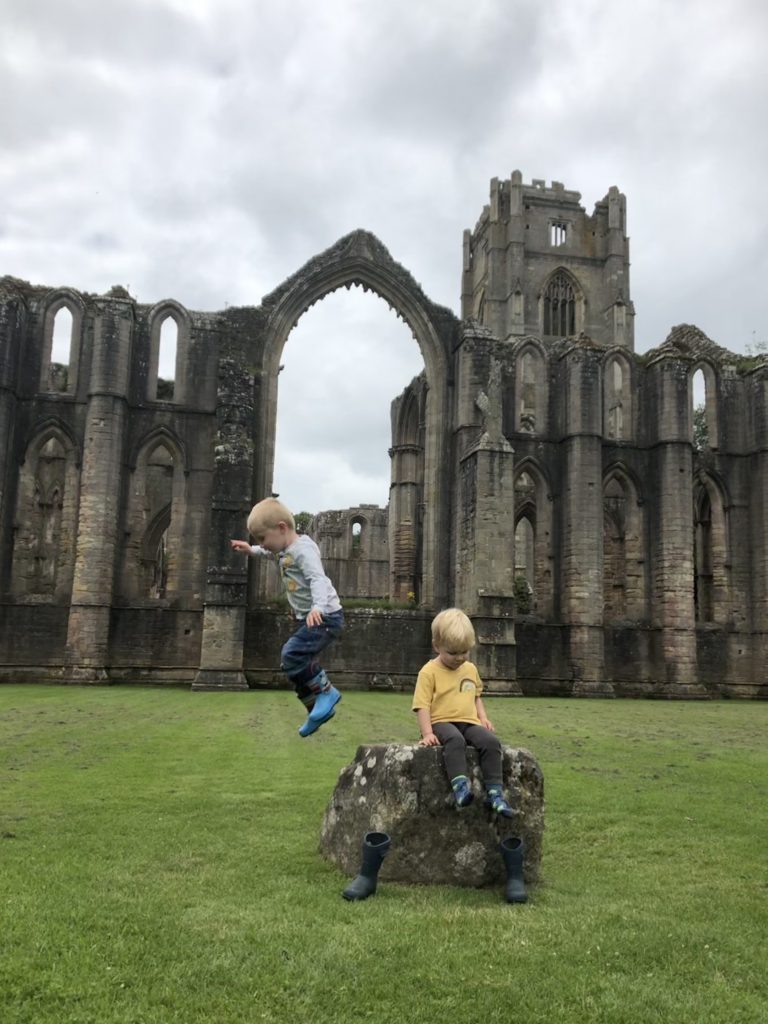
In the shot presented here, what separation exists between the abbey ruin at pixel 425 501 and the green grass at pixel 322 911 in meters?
13.5

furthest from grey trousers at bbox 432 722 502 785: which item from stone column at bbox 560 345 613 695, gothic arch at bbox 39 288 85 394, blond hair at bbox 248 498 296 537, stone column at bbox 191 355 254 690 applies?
gothic arch at bbox 39 288 85 394

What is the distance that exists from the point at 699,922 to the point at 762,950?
40 cm

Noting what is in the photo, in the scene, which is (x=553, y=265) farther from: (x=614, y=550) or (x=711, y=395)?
(x=614, y=550)

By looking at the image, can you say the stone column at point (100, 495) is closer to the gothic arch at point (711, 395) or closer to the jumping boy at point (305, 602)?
the gothic arch at point (711, 395)

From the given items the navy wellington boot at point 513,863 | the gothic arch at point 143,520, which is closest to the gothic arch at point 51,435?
the gothic arch at point 143,520

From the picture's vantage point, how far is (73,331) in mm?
23234

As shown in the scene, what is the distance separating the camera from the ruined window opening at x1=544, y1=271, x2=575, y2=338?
180 feet

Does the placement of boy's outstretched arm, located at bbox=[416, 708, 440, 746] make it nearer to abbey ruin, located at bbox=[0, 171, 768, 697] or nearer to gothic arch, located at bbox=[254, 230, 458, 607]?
abbey ruin, located at bbox=[0, 171, 768, 697]

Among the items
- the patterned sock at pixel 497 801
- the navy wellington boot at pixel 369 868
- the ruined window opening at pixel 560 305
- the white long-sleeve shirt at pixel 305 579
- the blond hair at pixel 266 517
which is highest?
the ruined window opening at pixel 560 305

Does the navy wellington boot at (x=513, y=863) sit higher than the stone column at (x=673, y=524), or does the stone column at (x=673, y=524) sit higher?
the stone column at (x=673, y=524)

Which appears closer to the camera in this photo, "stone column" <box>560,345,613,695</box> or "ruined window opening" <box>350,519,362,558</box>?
"stone column" <box>560,345,613,695</box>

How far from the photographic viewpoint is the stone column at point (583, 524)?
23.3 meters

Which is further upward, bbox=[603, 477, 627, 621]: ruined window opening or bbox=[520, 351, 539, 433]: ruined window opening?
bbox=[520, 351, 539, 433]: ruined window opening

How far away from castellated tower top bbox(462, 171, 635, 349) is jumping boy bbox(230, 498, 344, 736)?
49520 millimetres
